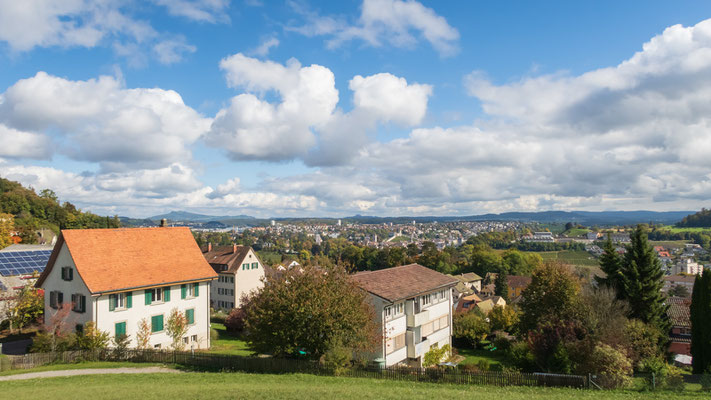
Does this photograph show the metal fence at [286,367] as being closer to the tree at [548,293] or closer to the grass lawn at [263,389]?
the grass lawn at [263,389]

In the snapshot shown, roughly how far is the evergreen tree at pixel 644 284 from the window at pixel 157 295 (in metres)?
39.5

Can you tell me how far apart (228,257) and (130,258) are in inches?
1473

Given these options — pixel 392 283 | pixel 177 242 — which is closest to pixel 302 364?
pixel 392 283

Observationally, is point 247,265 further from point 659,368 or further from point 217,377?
point 659,368

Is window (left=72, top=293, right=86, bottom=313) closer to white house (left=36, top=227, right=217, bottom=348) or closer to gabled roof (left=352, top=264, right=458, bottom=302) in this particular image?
white house (left=36, top=227, right=217, bottom=348)

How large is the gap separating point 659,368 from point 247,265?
5852 centimetres

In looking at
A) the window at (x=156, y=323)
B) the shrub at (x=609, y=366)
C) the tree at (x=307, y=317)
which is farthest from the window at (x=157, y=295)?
the shrub at (x=609, y=366)

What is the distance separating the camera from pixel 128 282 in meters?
34.9

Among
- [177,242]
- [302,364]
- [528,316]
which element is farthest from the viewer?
[528,316]

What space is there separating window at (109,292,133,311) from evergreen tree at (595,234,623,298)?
40.5 m

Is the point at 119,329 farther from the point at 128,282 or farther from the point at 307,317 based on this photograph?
the point at 307,317

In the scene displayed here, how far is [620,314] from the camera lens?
3406cm

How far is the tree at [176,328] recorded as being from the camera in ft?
119

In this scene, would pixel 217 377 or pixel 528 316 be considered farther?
pixel 528 316
